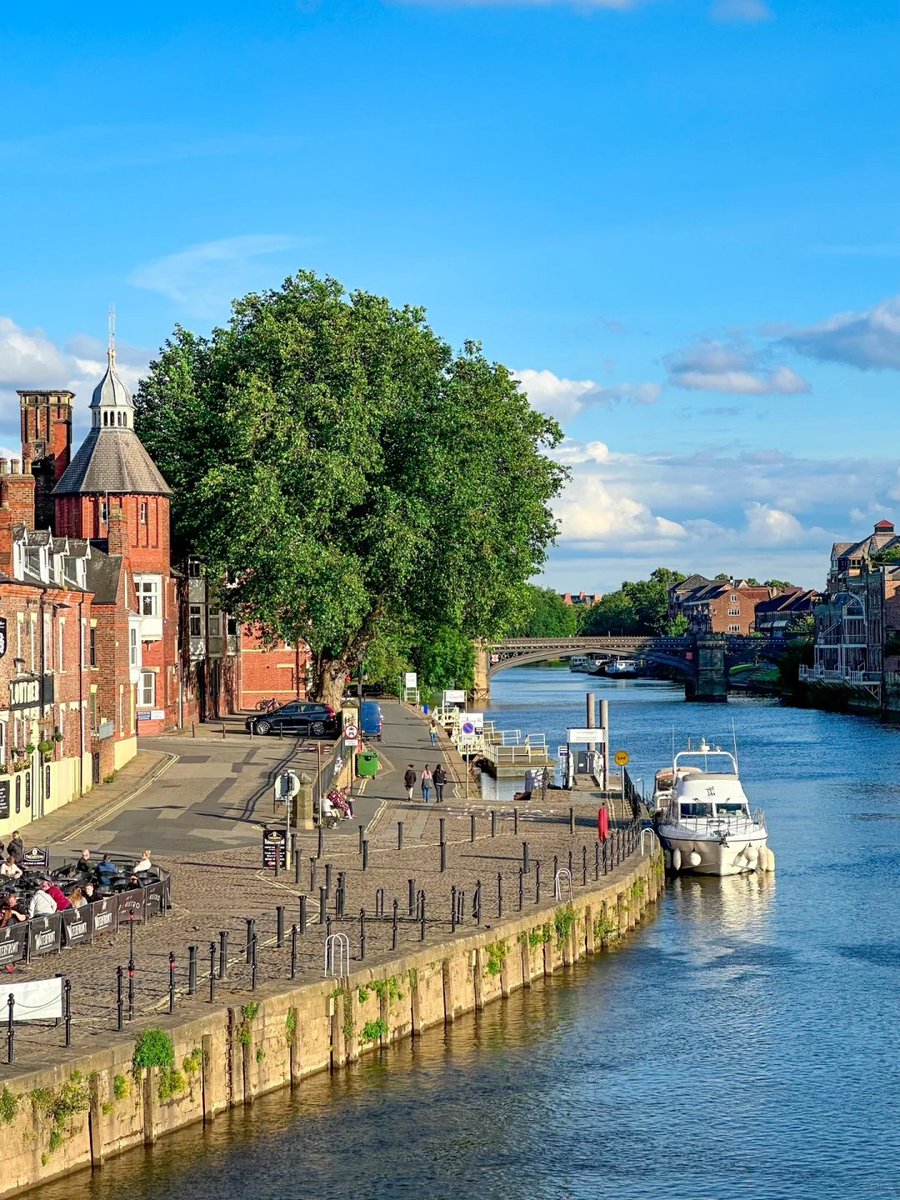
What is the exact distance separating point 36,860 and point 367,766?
1088 inches

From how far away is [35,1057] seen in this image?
25734mm

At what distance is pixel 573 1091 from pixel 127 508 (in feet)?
174

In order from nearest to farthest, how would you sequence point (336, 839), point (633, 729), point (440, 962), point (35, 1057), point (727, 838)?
point (35, 1057)
point (440, 962)
point (336, 839)
point (727, 838)
point (633, 729)

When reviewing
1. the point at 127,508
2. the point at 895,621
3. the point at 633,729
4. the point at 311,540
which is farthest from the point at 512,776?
the point at 895,621

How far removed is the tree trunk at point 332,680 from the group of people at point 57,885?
46146 mm

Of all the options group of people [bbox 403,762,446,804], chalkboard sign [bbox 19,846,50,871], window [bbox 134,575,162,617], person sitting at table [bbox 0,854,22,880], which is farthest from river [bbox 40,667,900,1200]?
window [bbox 134,575,162,617]

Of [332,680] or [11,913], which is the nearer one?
[11,913]

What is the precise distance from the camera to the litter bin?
6912 centimetres

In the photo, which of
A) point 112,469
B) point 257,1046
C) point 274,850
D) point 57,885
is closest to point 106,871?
point 57,885

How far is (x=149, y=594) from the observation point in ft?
266

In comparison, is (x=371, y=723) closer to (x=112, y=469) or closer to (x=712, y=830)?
(x=112, y=469)

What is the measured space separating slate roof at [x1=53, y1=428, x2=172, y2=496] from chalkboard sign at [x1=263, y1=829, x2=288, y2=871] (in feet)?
126

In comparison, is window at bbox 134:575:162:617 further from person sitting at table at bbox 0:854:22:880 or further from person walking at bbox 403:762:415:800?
person sitting at table at bbox 0:854:22:880

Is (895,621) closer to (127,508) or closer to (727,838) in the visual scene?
(127,508)
